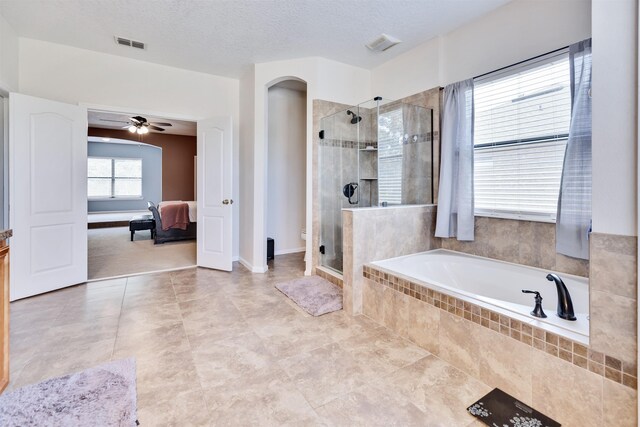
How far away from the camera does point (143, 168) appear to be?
9.12 meters

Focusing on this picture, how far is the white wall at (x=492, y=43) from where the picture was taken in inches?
84.7

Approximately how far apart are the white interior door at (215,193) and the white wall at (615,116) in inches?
137

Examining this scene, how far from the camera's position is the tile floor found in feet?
4.64

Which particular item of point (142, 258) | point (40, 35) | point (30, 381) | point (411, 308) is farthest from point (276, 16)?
point (142, 258)

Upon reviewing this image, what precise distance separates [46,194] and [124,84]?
5.17ft

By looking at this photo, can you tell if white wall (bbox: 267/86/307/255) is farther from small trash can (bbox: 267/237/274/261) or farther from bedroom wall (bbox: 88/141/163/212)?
bedroom wall (bbox: 88/141/163/212)

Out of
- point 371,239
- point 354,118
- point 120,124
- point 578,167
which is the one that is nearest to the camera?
point 578,167

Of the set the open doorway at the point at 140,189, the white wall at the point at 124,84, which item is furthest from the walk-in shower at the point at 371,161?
the open doorway at the point at 140,189

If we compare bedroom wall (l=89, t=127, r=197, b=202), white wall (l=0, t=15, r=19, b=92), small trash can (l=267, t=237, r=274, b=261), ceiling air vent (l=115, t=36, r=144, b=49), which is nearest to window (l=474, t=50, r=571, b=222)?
small trash can (l=267, t=237, r=274, b=261)

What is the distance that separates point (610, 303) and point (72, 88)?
4.91 metres

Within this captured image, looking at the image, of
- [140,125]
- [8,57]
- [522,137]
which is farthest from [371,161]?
[140,125]

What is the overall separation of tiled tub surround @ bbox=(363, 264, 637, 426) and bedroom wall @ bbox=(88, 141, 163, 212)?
29.4 feet

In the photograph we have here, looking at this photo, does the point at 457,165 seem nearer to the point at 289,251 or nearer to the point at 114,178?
the point at 289,251

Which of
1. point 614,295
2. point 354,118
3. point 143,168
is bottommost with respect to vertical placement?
point 614,295
